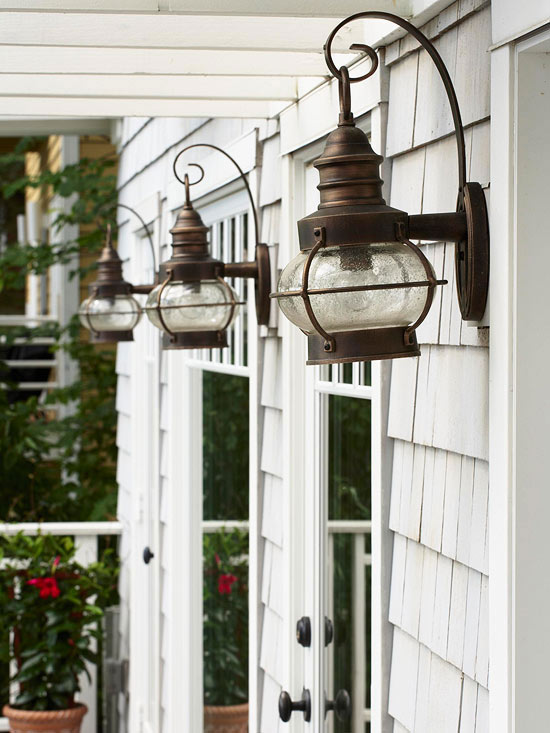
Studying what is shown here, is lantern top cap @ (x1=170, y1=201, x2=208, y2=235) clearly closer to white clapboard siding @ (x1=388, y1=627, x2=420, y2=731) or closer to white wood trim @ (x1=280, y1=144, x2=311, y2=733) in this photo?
white wood trim @ (x1=280, y1=144, x2=311, y2=733)

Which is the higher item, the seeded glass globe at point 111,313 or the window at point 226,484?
the seeded glass globe at point 111,313

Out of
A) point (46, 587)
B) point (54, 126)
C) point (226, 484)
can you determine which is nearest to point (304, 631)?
point (226, 484)

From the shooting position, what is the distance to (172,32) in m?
2.03

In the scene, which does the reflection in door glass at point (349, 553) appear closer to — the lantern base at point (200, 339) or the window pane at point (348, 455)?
the window pane at point (348, 455)

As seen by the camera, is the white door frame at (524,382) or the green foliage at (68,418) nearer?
the white door frame at (524,382)

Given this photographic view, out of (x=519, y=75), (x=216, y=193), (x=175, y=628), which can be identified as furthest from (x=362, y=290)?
(x=175, y=628)

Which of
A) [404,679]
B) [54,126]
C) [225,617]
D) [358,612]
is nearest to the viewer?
[404,679]

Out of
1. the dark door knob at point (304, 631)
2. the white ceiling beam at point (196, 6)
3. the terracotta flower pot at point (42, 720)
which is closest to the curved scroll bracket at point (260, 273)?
the dark door knob at point (304, 631)

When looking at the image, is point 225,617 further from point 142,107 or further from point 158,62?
point 158,62

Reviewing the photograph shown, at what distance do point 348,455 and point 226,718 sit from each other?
134 centimetres

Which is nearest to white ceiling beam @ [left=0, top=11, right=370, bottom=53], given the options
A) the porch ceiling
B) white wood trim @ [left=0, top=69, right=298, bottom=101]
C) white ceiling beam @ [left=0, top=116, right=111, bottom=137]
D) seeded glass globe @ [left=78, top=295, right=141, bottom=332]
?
the porch ceiling

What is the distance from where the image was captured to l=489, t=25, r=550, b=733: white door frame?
4.91 feet

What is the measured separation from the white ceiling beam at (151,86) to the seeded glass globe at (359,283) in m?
1.20

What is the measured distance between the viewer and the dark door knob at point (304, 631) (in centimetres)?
267
